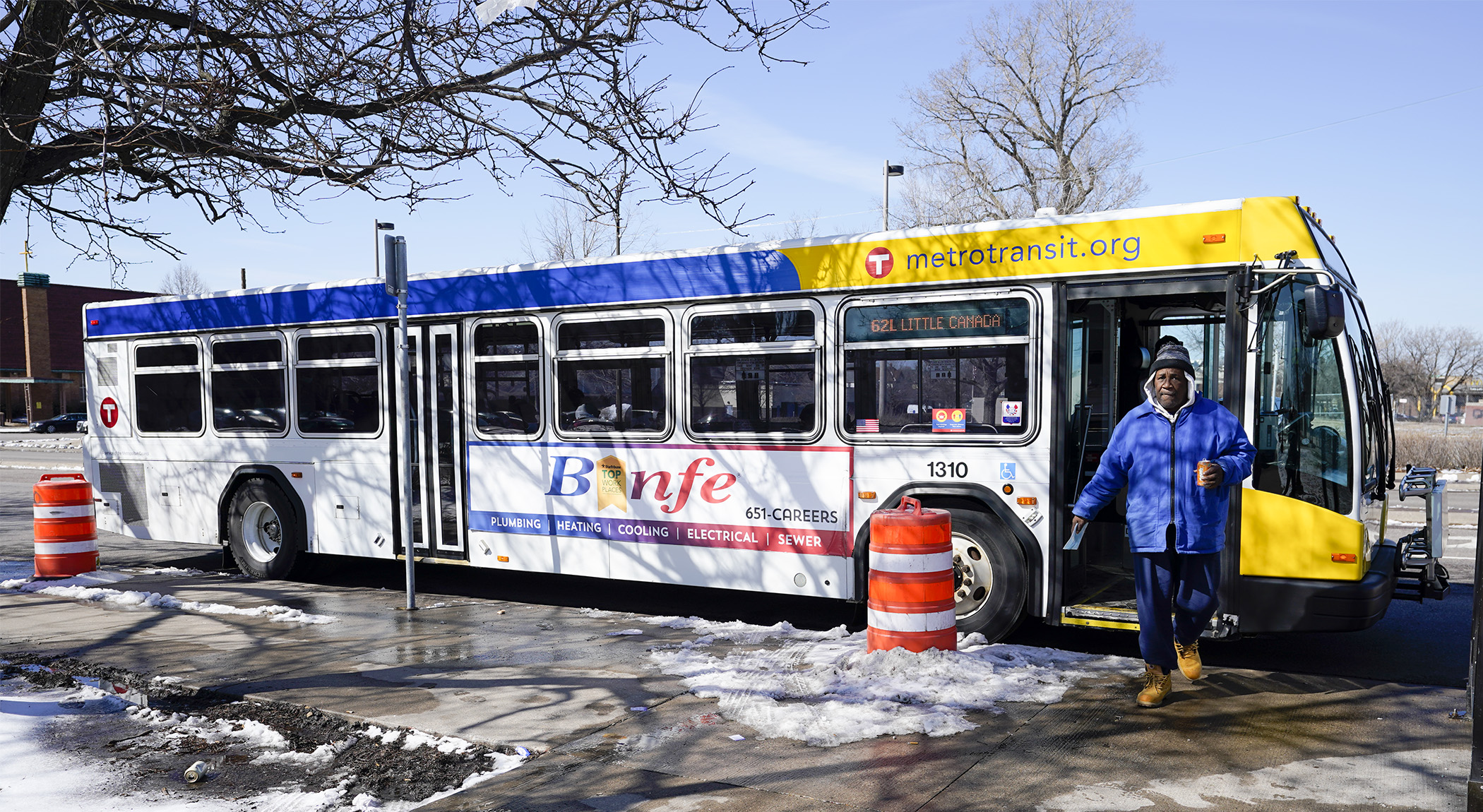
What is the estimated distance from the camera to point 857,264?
291 inches

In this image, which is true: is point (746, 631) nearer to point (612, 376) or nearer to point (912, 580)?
point (912, 580)

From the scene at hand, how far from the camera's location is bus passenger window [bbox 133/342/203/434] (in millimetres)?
10805

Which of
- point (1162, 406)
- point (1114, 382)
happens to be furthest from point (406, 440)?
point (1162, 406)

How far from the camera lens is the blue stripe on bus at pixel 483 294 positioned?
7.79 meters

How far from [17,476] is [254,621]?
21.4 m

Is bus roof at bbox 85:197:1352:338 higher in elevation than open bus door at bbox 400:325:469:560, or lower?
higher

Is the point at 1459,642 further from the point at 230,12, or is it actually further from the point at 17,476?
the point at 17,476

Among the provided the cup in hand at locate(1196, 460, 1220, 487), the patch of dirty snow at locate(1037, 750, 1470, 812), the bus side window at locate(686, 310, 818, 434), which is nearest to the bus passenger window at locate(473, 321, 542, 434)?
the bus side window at locate(686, 310, 818, 434)

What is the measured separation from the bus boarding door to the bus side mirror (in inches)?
263

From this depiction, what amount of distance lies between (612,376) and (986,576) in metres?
3.39

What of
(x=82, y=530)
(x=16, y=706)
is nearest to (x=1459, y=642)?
(x=16, y=706)

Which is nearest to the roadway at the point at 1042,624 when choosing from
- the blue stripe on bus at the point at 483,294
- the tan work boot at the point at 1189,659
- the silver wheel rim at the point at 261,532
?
the silver wheel rim at the point at 261,532

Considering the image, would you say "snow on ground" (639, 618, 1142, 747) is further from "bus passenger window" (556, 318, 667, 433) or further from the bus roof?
the bus roof

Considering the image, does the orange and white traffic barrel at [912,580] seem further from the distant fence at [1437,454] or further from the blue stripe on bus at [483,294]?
the distant fence at [1437,454]
